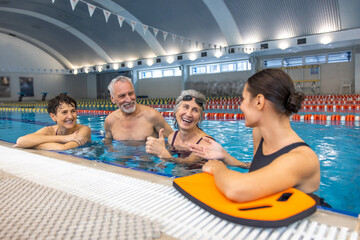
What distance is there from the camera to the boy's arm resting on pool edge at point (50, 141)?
12.1 ft

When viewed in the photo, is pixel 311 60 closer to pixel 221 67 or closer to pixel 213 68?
pixel 221 67

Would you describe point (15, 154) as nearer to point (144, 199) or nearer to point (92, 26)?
point (144, 199)

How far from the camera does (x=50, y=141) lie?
394 cm

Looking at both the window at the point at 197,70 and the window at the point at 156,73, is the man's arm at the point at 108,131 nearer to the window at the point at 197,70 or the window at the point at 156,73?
the window at the point at 197,70

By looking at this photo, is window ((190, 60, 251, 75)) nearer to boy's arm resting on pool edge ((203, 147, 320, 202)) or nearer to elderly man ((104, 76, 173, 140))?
elderly man ((104, 76, 173, 140))

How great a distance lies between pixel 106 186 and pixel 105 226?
63 centimetres

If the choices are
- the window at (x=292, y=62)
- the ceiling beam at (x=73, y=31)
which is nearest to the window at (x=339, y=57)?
the window at (x=292, y=62)

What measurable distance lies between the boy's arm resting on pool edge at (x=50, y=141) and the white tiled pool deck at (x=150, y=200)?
3.42 feet

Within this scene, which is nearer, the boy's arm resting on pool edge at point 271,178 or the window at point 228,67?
the boy's arm resting on pool edge at point 271,178

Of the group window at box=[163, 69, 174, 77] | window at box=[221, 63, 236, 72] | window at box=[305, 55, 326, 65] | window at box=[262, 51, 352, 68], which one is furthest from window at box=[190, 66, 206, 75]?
window at box=[305, 55, 326, 65]

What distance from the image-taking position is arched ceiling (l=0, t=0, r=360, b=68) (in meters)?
15.3

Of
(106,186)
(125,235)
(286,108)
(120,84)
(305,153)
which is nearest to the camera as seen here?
(125,235)

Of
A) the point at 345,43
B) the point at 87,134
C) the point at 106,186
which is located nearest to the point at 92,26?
the point at 345,43

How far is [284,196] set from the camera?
1.43 meters
